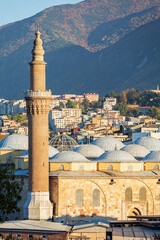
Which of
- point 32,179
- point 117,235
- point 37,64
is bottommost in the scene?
point 117,235

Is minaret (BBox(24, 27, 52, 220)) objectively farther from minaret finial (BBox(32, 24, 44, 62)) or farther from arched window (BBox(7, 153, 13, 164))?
arched window (BBox(7, 153, 13, 164))

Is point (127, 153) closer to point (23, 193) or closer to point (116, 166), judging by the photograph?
point (116, 166)

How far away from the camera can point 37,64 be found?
61.8m

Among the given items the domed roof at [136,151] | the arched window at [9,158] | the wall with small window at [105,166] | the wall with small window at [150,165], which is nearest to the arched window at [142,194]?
the wall with small window at [105,166]

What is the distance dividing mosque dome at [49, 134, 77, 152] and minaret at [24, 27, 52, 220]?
74.1ft

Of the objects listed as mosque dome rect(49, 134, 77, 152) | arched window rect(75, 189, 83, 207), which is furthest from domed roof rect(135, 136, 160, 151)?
arched window rect(75, 189, 83, 207)

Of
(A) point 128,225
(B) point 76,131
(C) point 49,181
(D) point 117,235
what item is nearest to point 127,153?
(C) point 49,181

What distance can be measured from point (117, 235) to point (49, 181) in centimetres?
1624

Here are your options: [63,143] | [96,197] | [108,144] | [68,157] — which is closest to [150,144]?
[108,144]

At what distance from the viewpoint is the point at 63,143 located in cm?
8712

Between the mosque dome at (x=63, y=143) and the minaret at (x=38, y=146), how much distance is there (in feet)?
74.1

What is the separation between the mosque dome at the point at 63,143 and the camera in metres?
84.8

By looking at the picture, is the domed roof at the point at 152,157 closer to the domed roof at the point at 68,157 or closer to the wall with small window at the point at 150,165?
the wall with small window at the point at 150,165

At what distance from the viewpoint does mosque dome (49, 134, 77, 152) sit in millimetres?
84750
